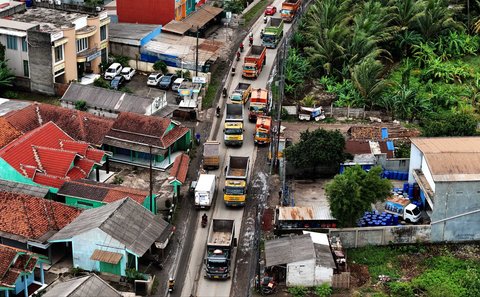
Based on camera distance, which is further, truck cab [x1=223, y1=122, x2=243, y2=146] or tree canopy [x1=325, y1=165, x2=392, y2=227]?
truck cab [x1=223, y1=122, x2=243, y2=146]

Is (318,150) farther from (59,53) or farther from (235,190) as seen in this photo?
(59,53)

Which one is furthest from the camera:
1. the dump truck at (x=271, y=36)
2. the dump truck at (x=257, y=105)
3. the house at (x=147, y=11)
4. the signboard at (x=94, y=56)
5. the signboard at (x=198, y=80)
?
the house at (x=147, y=11)

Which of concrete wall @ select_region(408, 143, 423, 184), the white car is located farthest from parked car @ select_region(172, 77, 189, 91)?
concrete wall @ select_region(408, 143, 423, 184)

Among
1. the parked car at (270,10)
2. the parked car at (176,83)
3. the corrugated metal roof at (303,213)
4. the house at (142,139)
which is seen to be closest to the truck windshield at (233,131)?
the house at (142,139)

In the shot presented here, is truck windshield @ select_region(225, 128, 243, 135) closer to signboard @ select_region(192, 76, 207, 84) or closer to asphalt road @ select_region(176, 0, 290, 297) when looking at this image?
asphalt road @ select_region(176, 0, 290, 297)

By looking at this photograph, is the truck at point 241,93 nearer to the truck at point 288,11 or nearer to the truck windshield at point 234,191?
the truck windshield at point 234,191

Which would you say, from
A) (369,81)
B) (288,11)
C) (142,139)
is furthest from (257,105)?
(288,11)

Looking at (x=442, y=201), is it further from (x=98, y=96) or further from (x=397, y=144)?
(x=98, y=96)
